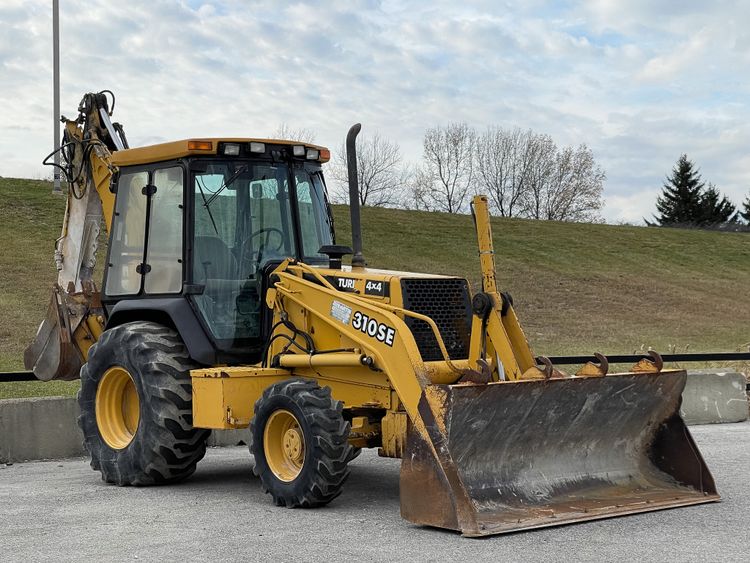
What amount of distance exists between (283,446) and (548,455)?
2024 millimetres

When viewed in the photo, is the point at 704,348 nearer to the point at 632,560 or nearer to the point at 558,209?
the point at 632,560

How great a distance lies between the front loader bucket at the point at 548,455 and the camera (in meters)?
7.55

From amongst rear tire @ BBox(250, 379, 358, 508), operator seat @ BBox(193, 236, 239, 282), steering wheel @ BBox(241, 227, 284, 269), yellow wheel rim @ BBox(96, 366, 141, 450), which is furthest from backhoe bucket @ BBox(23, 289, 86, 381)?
rear tire @ BBox(250, 379, 358, 508)

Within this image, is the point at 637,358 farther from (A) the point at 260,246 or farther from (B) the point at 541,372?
(B) the point at 541,372

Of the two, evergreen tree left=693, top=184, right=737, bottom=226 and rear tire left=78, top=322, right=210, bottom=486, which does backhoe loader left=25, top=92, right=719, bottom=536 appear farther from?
evergreen tree left=693, top=184, right=737, bottom=226

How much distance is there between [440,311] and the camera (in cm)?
897

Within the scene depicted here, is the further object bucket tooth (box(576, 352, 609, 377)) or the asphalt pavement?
bucket tooth (box(576, 352, 609, 377))

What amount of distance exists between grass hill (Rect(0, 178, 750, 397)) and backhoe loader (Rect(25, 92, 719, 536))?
294 inches

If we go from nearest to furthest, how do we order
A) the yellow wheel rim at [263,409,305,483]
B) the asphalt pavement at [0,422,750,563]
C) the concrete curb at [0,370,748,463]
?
the asphalt pavement at [0,422,750,563]
the yellow wheel rim at [263,409,305,483]
the concrete curb at [0,370,748,463]

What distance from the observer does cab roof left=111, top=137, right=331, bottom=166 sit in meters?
9.71

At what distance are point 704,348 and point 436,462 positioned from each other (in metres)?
18.2

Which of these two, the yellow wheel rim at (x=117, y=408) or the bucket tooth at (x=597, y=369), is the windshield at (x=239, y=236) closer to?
the yellow wheel rim at (x=117, y=408)

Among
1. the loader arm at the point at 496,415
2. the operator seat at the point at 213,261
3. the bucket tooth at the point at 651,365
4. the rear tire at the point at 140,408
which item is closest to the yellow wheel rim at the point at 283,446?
the loader arm at the point at 496,415

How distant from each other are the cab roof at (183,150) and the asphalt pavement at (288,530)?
116 inches
